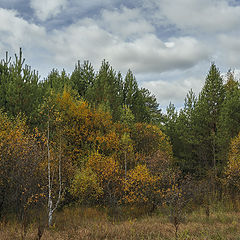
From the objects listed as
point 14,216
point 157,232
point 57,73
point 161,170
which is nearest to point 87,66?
point 57,73

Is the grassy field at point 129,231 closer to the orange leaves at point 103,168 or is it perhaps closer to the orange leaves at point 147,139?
the orange leaves at point 103,168

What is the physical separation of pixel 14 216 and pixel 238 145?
18.2 meters

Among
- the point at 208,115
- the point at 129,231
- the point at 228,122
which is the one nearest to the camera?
the point at 129,231

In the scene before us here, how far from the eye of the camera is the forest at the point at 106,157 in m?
14.2

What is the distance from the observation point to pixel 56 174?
17.0 metres

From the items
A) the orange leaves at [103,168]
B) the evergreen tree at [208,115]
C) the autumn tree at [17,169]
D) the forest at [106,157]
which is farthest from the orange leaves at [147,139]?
the autumn tree at [17,169]

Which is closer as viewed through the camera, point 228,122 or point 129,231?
point 129,231

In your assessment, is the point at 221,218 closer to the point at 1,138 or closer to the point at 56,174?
the point at 56,174

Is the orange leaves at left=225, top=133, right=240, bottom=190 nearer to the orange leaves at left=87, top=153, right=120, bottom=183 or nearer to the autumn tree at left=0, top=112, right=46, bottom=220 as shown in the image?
the orange leaves at left=87, top=153, right=120, bottom=183

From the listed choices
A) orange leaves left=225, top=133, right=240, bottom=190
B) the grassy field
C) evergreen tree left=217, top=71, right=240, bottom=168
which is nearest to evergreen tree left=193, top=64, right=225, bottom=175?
evergreen tree left=217, top=71, right=240, bottom=168

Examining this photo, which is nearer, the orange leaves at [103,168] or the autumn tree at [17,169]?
the autumn tree at [17,169]

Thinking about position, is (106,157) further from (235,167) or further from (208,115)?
(208,115)

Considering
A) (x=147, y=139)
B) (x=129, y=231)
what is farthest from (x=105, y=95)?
(x=129, y=231)

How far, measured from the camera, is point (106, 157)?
853 inches
